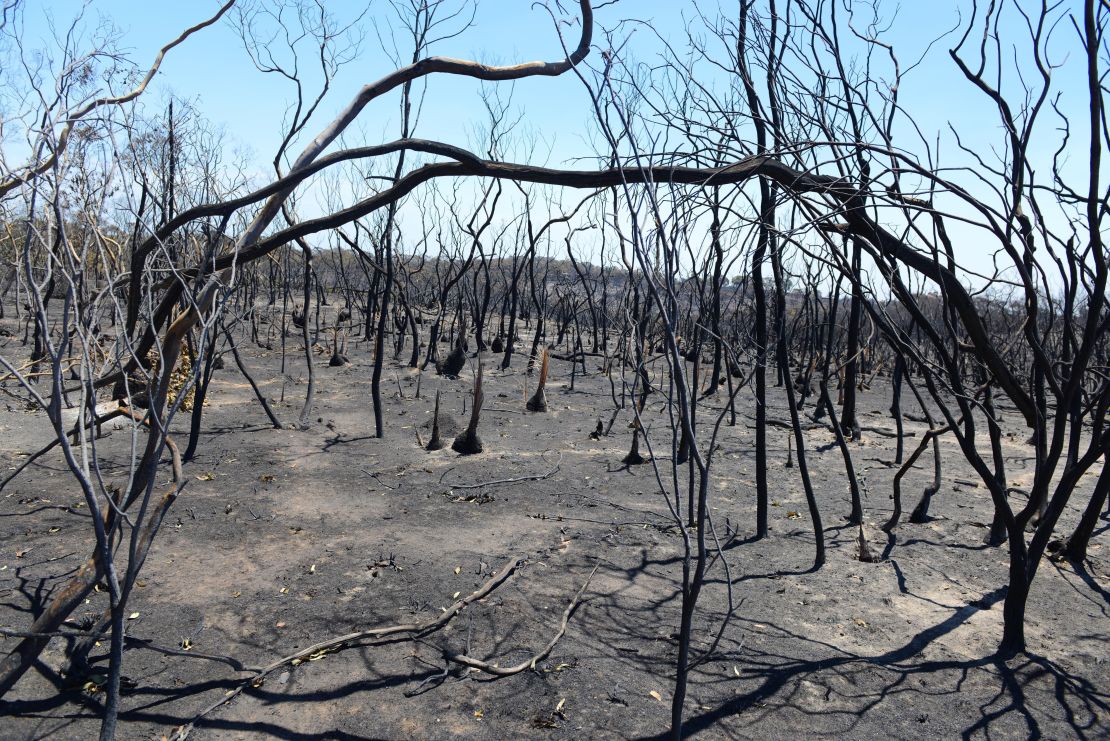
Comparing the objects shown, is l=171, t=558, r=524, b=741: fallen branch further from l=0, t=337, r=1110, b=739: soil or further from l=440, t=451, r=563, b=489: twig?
l=440, t=451, r=563, b=489: twig

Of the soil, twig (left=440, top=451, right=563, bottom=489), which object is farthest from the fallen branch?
twig (left=440, top=451, right=563, bottom=489)

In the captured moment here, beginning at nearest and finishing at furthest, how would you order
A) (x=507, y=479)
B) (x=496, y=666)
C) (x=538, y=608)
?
(x=496, y=666) < (x=538, y=608) < (x=507, y=479)

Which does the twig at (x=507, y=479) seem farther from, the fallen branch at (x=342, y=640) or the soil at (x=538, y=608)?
the fallen branch at (x=342, y=640)

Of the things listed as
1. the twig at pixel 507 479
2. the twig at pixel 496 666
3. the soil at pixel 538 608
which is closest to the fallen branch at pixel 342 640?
the soil at pixel 538 608

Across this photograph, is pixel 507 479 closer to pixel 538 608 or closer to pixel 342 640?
pixel 538 608

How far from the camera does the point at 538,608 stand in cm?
396

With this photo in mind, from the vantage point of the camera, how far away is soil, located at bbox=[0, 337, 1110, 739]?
120 inches

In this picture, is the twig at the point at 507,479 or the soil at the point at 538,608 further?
the twig at the point at 507,479

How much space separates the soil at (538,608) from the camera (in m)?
3.05

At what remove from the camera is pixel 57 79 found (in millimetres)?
2584

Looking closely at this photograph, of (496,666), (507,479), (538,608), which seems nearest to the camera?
(496,666)

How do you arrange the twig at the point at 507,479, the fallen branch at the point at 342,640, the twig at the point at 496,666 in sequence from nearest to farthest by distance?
the fallen branch at the point at 342,640 < the twig at the point at 496,666 < the twig at the point at 507,479

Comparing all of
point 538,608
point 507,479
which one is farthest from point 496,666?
point 507,479

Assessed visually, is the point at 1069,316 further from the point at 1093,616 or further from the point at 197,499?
the point at 197,499
